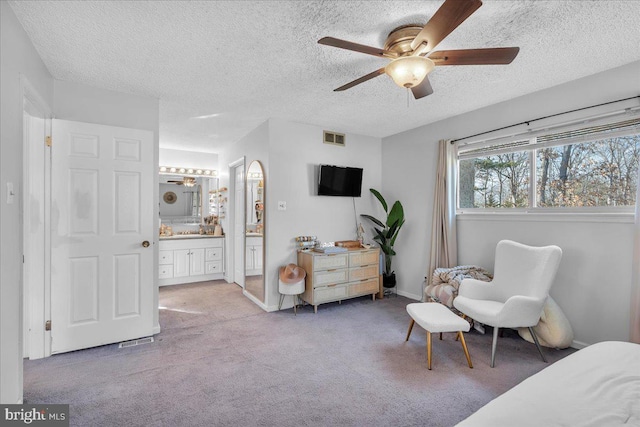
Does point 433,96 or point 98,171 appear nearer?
point 98,171

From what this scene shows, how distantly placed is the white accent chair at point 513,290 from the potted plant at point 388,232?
1.47 metres

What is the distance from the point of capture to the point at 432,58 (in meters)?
1.81

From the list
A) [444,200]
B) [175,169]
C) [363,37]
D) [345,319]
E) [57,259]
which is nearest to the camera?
[363,37]

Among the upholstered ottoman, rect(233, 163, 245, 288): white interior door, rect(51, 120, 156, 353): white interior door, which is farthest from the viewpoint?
rect(233, 163, 245, 288): white interior door

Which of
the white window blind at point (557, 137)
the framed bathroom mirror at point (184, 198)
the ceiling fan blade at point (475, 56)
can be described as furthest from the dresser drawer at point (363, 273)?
the framed bathroom mirror at point (184, 198)

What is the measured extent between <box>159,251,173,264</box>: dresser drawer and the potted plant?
3.35 meters

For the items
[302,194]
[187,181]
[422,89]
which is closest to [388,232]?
[302,194]

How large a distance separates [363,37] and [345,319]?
114 inches

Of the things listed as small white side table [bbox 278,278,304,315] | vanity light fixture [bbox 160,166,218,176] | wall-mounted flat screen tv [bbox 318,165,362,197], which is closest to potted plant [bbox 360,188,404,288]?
wall-mounted flat screen tv [bbox 318,165,362,197]

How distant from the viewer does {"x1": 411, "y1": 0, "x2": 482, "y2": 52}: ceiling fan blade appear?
131 cm

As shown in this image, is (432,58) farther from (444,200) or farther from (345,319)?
(345,319)

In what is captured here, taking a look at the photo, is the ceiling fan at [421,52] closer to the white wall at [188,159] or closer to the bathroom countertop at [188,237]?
the bathroom countertop at [188,237]

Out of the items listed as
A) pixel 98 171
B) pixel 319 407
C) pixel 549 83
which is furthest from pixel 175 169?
pixel 549 83

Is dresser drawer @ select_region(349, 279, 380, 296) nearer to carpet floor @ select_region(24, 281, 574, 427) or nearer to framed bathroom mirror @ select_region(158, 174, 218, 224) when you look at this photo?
carpet floor @ select_region(24, 281, 574, 427)
